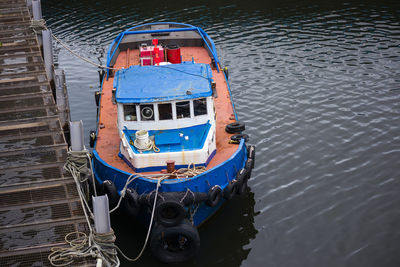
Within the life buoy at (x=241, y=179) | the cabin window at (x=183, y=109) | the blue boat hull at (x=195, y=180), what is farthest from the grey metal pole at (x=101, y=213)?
the cabin window at (x=183, y=109)

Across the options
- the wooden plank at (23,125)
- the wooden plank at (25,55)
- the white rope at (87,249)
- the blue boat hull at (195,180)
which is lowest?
the blue boat hull at (195,180)

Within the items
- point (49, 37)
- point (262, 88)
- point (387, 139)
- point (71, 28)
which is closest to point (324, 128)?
point (387, 139)

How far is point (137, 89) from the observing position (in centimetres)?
1487

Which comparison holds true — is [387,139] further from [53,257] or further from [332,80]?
[53,257]

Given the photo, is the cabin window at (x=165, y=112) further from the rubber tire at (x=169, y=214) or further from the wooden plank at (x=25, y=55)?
the wooden plank at (x=25, y=55)

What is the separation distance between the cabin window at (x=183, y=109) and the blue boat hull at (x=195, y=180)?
1.91m

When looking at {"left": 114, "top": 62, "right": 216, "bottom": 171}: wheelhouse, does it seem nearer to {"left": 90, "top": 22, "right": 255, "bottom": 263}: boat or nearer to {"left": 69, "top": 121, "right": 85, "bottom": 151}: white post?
{"left": 90, "top": 22, "right": 255, "bottom": 263}: boat

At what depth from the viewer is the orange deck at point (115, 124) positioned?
14.6m

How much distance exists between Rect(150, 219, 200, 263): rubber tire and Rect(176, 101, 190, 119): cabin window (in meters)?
3.39

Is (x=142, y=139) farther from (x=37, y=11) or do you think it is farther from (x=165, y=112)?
(x=37, y=11)

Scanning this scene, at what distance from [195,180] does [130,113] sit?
3.24 m

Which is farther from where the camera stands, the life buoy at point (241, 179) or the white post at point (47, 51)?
the white post at point (47, 51)

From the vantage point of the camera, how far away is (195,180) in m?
13.1

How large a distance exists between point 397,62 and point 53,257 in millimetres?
21706
